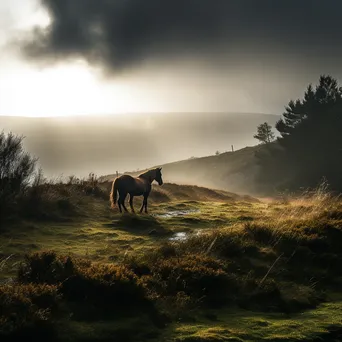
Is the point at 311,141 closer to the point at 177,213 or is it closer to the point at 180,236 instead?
the point at 177,213

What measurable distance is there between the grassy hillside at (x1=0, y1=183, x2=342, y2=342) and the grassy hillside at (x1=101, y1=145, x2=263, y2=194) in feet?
193

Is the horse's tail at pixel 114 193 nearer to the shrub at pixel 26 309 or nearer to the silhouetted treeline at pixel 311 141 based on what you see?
the shrub at pixel 26 309

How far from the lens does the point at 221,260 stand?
8.93 m

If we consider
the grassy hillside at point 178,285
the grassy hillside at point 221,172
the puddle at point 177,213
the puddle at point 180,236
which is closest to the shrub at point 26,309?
the grassy hillside at point 178,285

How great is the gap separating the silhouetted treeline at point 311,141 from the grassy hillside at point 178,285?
4986cm

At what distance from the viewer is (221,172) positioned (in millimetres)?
85500

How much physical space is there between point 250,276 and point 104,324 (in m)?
3.62

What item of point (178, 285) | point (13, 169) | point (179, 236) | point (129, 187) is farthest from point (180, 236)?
point (13, 169)

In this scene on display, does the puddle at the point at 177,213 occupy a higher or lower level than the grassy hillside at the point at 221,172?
lower

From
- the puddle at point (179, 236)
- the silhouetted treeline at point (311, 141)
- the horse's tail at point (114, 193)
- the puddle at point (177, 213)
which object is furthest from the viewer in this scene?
the silhouetted treeline at point (311, 141)

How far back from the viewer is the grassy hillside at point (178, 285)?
5531 millimetres

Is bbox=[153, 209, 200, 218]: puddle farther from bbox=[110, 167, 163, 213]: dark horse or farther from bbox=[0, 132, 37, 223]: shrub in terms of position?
bbox=[0, 132, 37, 223]: shrub

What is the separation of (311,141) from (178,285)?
59.7 metres

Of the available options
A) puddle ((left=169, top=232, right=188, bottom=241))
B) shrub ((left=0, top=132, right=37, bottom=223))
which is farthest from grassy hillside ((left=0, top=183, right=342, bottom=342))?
shrub ((left=0, top=132, right=37, bottom=223))
